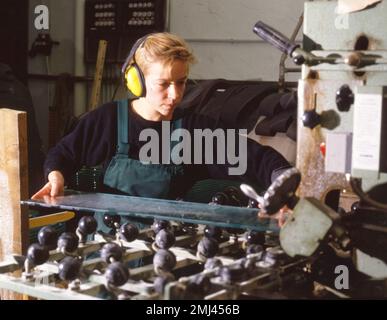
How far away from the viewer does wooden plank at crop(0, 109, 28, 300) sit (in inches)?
60.5

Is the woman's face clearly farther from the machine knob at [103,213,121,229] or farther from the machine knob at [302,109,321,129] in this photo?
the machine knob at [302,109,321,129]

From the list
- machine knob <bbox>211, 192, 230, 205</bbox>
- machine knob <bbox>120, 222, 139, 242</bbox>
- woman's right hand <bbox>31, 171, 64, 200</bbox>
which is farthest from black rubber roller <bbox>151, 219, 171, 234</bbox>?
woman's right hand <bbox>31, 171, 64, 200</bbox>

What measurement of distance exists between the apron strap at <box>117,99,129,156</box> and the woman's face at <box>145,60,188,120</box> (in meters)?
0.18

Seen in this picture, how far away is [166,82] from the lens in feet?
6.07

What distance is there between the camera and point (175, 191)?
1981 mm

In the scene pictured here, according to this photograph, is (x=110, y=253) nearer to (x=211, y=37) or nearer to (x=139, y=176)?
(x=139, y=176)

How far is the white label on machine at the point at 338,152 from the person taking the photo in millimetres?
1222

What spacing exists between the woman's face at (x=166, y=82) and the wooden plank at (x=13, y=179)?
471mm

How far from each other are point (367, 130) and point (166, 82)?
0.82 meters

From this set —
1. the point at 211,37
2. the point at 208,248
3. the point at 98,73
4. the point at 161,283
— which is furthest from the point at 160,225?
the point at 98,73

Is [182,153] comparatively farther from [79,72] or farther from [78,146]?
[79,72]

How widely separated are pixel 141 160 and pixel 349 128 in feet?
2.92

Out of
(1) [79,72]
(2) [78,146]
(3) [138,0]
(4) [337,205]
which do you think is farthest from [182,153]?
(1) [79,72]

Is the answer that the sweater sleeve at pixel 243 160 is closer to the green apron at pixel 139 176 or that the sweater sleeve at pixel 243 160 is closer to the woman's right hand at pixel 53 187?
the green apron at pixel 139 176
